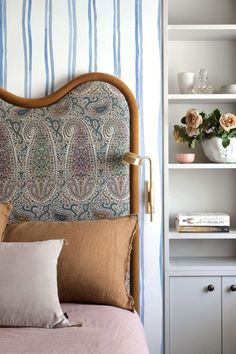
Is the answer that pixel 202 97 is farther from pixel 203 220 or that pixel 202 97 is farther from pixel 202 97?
pixel 203 220

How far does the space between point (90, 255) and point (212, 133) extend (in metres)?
1.00

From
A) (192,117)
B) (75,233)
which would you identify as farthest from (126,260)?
(192,117)

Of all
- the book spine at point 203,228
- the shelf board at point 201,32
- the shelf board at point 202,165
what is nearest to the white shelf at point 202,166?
the shelf board at point 202,165

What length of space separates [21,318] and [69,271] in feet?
1.21

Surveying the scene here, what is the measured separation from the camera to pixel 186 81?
3127 millimetres

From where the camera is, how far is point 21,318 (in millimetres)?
2242

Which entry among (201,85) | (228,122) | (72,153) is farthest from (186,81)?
(72,153)

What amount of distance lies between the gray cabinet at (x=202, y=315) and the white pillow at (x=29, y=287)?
0.92m

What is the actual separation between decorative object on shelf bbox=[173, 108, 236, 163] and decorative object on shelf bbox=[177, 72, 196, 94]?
163 millimetres

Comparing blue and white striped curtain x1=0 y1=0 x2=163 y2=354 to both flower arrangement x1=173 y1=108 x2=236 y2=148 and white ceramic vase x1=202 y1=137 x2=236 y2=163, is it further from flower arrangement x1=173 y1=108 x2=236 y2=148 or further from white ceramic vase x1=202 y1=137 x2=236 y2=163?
white ceramic vase x1=202 y1=137 x2=236 y2=163

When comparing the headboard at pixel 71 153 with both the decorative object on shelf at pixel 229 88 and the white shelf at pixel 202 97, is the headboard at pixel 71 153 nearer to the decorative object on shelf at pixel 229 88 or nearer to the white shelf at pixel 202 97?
the white shelf at pixel 202 97

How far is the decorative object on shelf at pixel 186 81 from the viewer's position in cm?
Result: 312

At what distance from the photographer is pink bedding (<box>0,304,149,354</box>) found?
6.55 feet

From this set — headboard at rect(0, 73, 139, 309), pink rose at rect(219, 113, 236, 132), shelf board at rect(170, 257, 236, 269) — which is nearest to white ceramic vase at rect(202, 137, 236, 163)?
pink rose at rect(219, 113, 236, 132)
